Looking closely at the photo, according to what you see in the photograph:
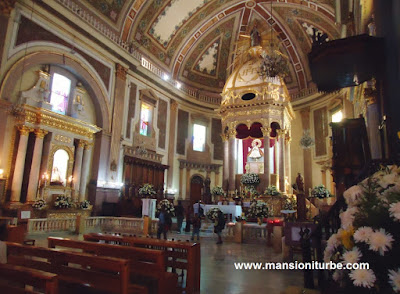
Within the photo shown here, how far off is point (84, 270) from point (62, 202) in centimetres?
1047

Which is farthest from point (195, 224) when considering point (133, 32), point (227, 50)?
point (227, 50)

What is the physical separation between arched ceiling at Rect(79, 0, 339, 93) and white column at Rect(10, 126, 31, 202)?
8.27 m

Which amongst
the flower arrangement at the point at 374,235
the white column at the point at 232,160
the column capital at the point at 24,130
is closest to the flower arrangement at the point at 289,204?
the white column at the point at 232,160

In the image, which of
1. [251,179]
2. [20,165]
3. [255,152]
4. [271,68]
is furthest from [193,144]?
[20,165]

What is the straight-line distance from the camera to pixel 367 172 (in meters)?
4.14

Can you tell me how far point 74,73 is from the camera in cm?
1479

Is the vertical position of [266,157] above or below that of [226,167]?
above

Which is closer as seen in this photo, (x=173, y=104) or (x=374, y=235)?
(x=374, y=235)

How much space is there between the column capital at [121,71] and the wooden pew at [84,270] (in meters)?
14.4

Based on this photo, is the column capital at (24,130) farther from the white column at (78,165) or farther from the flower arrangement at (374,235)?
the flower arrangement at (374,235)

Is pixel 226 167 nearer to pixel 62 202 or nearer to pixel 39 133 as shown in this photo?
pixel 62 202

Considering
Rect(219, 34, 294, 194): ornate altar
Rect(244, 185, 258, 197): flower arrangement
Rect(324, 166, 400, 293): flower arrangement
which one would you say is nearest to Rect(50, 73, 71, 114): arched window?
Rect(219, 34, 294, 194): ornate altar

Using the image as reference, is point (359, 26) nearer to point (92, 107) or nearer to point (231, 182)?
point (231, 182)

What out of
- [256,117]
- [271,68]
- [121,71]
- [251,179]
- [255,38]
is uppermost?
[255,38]
